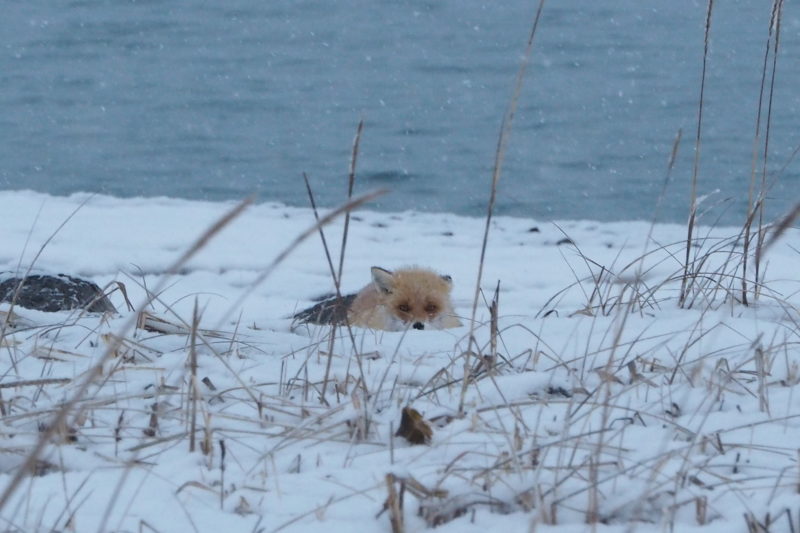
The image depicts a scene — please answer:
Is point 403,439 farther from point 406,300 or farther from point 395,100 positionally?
point 395,100

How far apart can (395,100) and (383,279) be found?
13.5 metres

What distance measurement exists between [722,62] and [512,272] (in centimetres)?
1397

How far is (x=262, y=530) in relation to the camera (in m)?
1.92

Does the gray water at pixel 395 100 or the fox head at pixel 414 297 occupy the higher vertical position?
the gray water at pixel 395 100

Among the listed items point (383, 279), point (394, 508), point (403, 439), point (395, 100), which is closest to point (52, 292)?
point (383, 279)

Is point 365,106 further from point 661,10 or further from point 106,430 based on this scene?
point 106,430

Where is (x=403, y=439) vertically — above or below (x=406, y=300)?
above

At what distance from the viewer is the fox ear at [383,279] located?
20.4 feet

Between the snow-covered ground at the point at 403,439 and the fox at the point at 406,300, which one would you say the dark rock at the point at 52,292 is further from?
the fox at the point at 406,300

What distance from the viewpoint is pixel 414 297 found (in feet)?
20.4

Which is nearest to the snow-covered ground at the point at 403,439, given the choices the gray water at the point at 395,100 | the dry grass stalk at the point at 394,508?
the dry grass stalk at the point at 394,508

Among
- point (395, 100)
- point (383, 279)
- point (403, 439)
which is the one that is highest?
point (395, 100)

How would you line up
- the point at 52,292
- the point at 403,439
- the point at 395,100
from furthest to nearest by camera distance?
the point at 395,100
the point at 52,292
the point at 403,439

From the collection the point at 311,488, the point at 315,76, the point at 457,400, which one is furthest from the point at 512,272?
the point at 315,76
